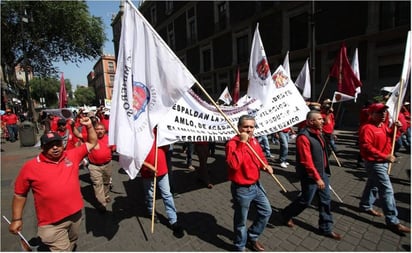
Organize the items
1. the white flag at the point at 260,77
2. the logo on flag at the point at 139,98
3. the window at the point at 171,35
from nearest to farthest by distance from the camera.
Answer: the logo on flag at the point at 139,98, the white flag at the point at 260,77, the window at the point at 171,35

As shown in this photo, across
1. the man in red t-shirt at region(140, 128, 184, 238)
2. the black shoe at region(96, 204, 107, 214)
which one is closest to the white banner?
the man in red t-shirt at region(140, 128, 184, 238)

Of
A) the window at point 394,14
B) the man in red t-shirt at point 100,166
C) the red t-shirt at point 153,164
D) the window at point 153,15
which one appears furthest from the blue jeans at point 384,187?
the window at point 153,15

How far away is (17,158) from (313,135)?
11543mm

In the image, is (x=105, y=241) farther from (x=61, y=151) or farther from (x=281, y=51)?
(x=281, y=51)

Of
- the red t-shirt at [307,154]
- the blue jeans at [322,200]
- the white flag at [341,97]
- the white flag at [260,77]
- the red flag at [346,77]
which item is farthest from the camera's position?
the red flag at [346,77]

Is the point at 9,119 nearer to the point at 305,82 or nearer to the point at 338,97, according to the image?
the point at 305,82

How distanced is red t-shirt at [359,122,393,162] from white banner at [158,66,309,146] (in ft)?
4.69

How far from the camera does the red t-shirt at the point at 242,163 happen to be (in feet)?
9.23

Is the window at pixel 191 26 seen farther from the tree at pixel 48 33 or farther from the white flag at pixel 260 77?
the white flag at pixel 260 77

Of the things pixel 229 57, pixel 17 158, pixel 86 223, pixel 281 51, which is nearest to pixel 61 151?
pixel 86 223

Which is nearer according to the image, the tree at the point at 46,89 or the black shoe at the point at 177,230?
the black shoe at the point at 177,230

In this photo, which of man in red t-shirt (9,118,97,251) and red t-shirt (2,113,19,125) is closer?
man in red t-shirt (9,118,97,251)

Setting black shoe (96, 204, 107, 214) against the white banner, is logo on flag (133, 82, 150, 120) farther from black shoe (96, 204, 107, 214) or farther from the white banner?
black shoe (96, 204, 107, 214)

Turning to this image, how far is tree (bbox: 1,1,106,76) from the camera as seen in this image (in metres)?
21.6
